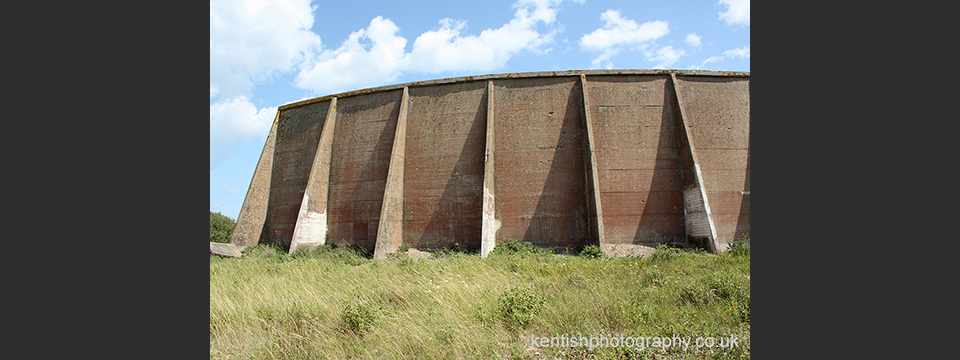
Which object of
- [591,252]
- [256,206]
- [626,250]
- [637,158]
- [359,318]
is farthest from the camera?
[256,206]

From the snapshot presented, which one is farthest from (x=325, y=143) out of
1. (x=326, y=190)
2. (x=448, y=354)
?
(x=448, y=354)

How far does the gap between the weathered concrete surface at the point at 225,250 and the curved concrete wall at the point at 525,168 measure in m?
0.87

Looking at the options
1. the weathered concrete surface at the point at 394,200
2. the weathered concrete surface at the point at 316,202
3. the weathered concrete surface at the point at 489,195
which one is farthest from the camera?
the weathered concrete surface at the point at 316,202

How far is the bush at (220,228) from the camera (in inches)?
928

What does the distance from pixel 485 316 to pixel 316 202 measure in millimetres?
10708

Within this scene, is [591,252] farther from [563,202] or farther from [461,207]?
[461,207]

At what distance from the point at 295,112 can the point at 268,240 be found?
16.3 ft

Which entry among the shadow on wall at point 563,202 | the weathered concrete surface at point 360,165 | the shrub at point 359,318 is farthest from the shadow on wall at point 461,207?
the shrub at point 359,318

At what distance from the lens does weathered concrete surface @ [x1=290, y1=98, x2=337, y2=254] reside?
13508mm

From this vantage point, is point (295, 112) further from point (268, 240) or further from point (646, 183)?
point (646, 183)

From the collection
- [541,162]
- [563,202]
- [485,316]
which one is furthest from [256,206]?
[485,316]

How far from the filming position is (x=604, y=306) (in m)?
5.16

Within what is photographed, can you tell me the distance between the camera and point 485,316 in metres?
5.00

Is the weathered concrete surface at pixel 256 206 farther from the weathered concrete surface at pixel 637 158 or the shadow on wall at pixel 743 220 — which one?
the shadow on wall at pixel 743 220
